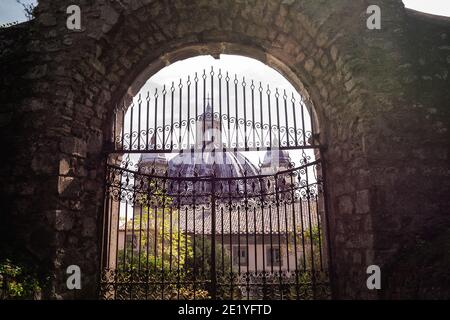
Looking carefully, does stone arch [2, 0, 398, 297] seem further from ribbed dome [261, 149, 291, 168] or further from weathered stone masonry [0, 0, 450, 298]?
ribbed dome [261, 149, 291, 168]

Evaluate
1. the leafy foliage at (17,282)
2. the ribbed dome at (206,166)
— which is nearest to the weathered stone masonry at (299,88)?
the leafy foliage at (17,282)

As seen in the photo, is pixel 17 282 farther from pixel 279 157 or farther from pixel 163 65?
pixel 279 157

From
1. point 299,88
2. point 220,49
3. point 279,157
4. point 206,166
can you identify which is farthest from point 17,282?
point 206,166

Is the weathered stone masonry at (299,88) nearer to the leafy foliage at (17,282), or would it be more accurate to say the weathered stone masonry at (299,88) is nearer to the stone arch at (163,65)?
the stone arch at (163,65)

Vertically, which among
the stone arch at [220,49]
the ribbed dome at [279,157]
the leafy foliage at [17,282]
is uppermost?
the stone arch at [220,49]

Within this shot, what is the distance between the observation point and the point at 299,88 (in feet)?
16.8

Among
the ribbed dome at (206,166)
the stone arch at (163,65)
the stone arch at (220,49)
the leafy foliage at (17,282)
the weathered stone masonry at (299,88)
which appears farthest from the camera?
the ribbed dome at (206,166)

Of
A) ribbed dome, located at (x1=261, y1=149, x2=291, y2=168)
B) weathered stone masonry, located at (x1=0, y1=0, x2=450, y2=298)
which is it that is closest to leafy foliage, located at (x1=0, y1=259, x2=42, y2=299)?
weathered stone masonry, located at (x1=0, y1=0, x2=450, y2=298)

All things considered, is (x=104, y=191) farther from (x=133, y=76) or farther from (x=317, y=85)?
(x=317, y=85)

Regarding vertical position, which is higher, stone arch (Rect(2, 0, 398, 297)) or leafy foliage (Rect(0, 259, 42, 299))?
stone arch (Rect(2, 0, 398, 297))

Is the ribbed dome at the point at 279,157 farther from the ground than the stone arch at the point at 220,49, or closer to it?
closer to it

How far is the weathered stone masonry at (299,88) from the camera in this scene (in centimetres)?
368

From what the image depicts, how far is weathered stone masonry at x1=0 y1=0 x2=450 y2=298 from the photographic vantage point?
368 centimetres
